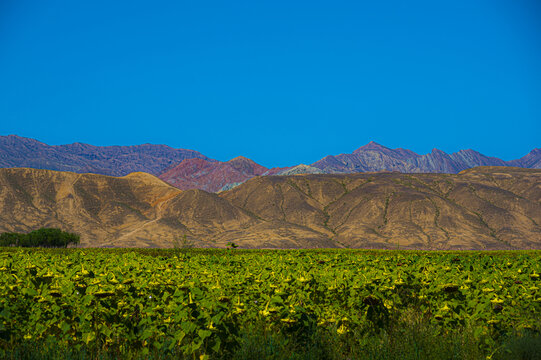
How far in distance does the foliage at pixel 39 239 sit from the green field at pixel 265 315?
289ft

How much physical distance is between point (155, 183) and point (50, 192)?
37505mm

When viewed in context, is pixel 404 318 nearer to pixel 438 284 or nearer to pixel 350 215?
pixel 438 284

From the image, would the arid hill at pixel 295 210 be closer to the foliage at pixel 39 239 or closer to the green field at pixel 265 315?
the foliage at pixel 39 239

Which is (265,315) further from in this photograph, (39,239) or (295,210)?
(295,210)

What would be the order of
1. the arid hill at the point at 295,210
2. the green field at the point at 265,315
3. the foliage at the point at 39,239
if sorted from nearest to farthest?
1. the green field at the point at 265,315
2. the foliage at the point at 39,239
3. the arid hill at the point at 295,210

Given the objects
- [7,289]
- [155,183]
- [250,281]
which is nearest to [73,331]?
A: [7,289]

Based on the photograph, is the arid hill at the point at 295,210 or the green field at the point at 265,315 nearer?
the green field at the point at 265,315

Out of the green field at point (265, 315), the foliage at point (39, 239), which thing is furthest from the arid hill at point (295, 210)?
the green field at point (265, 315)

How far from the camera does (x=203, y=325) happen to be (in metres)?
6.64

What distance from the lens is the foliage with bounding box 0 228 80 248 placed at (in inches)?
3410

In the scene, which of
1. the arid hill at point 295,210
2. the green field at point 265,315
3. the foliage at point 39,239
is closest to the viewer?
the green field at point 265,315

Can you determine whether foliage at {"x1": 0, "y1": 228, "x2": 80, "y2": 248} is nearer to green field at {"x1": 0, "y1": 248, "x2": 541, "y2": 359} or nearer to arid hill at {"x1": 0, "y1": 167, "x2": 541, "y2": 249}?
arid hill at {"x1": 0, "y1": 167, "x2": 541, "y2": 249}

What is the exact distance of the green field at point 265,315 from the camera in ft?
23.4

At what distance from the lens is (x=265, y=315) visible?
7520 mm
